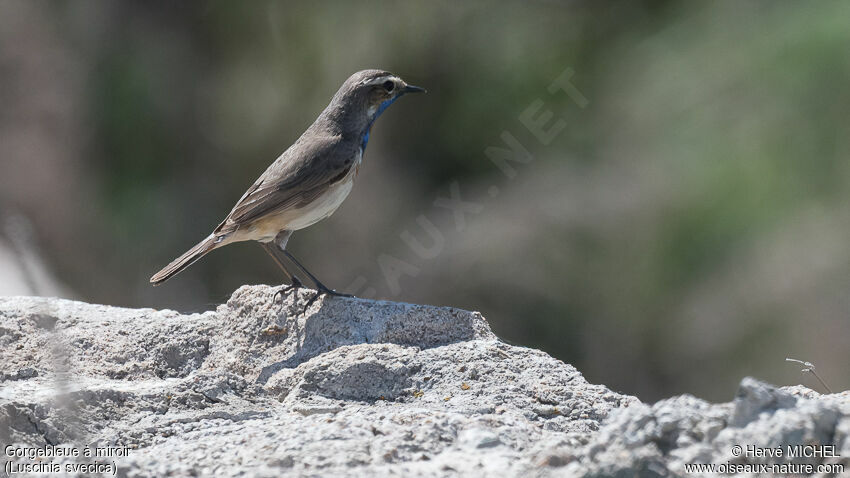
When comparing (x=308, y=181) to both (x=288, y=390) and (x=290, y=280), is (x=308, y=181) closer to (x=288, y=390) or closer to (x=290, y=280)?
(x=290, y=280)

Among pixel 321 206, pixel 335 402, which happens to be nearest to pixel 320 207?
pixel 321 206

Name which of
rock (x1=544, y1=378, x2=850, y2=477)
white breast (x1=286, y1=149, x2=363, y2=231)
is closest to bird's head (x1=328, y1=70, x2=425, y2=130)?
white breast (x1=286, y1=149, x2=363, y2=231)

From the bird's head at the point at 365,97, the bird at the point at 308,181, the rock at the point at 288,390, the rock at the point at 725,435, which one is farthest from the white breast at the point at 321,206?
the rock at the point at 725,435

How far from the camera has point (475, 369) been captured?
4.26 meters

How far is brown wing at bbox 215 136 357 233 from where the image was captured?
609 centimetres

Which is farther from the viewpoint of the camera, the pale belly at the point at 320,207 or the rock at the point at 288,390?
the pale belly at the point at 320,207

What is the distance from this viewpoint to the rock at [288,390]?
3172 mm

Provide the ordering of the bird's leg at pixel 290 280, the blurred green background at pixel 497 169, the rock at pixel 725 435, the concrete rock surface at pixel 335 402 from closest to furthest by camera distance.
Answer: the rock at pixel 725 435 → the concrete rock surface at pixel 335 402 → the bird's leg at pixel 290 280 → the blurred green background at pixel 497 169

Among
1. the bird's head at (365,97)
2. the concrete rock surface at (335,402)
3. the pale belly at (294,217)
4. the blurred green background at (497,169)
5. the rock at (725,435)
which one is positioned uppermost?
the blurred green background at (497,169)

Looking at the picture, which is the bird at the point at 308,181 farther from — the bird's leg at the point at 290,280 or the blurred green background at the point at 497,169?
the blurred green background at the point at 497,169

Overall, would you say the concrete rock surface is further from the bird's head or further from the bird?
the bird's head

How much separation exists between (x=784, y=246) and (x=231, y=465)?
6.43 metres

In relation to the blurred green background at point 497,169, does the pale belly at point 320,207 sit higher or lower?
lower

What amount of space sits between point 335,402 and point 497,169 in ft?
23.2
